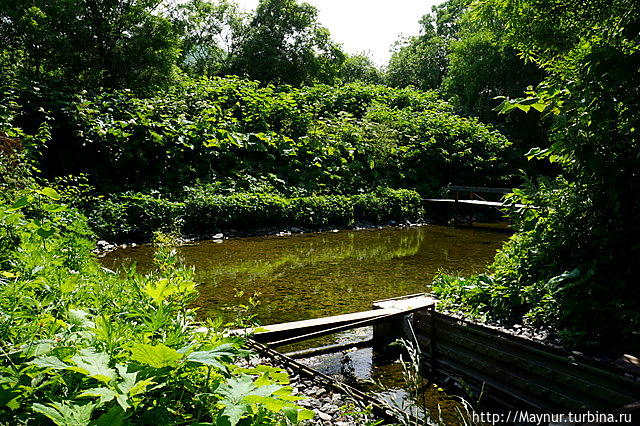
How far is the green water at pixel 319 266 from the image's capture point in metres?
6.83

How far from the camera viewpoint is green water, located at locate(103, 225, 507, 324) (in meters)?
6.83

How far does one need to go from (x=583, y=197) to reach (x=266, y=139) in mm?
13498

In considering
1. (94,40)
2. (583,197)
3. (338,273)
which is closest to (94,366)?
(583,197)

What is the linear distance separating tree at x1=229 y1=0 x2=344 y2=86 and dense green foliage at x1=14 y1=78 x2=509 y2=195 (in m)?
8.96

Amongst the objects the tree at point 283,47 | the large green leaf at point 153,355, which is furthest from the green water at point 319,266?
the tree at point 283,47

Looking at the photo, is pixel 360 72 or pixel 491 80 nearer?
pixel 491 80

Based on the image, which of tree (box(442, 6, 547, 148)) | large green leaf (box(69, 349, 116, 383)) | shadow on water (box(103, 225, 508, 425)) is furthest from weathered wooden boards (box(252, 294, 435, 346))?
tree (box(442, 6, 547, 148))

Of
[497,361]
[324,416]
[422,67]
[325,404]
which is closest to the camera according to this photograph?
[324,416]

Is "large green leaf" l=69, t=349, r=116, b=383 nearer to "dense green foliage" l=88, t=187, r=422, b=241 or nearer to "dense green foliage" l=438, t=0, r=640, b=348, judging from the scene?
"dense green foliage" l=438, t=0, r=640, b=348

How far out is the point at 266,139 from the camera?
1684 centimetres

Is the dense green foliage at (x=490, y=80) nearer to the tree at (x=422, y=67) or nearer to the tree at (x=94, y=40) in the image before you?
the tree at (x=422, y=67)

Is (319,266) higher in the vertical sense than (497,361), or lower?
lower

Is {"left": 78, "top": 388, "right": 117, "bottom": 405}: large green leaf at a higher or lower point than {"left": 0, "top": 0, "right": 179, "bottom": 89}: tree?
lower

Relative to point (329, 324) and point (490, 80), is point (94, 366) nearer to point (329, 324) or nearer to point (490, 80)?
point (329, 324)
